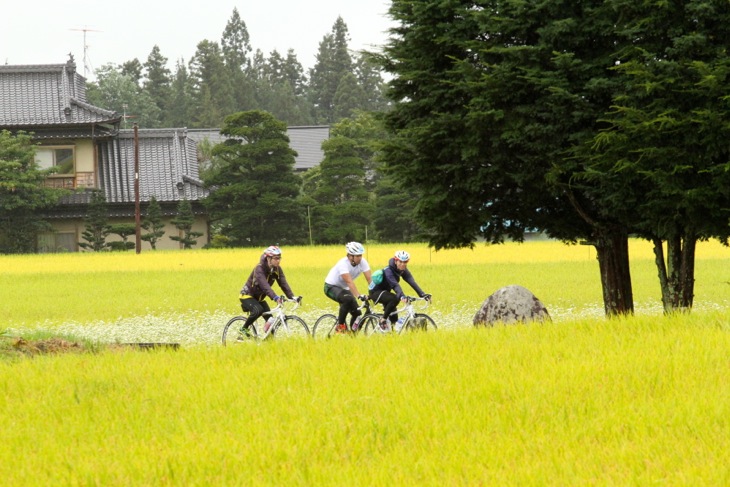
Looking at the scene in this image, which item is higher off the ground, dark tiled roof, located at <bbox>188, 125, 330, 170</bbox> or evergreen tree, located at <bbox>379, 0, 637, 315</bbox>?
dark tiled roof, located at <bbox>188, 125, 330, 170</bbox>

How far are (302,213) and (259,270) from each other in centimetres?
3543

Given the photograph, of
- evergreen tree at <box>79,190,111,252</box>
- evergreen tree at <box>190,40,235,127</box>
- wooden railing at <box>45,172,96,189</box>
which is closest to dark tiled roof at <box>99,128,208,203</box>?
wooden railing at <box>45,172,96,189</box>

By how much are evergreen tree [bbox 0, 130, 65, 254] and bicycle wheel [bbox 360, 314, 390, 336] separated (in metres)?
35.0

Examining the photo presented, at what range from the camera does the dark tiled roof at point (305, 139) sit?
2761 inches

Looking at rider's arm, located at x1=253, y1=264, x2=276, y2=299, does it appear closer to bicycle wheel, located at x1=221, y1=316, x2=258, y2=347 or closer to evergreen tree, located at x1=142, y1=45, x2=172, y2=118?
bicycle wheel, located at x1=221, y1=316, x2=258, y2=347

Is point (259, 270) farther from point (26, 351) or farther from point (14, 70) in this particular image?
point (14, 70)

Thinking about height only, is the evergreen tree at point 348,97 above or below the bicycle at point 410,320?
above

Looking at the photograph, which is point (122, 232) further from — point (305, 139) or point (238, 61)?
point (238, 61)

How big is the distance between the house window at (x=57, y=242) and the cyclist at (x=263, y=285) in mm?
37553

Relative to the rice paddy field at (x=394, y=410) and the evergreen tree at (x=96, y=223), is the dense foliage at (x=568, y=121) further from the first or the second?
the evergreen tree at (x=96, y=223)

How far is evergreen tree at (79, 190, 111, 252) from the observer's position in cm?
4772

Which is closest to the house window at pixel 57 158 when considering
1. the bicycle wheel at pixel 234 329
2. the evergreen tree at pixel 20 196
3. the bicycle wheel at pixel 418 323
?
the evergreen tree at pixel 20 196

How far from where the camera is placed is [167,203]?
51.0m

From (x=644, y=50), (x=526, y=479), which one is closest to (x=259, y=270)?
(x=644, y=50)
